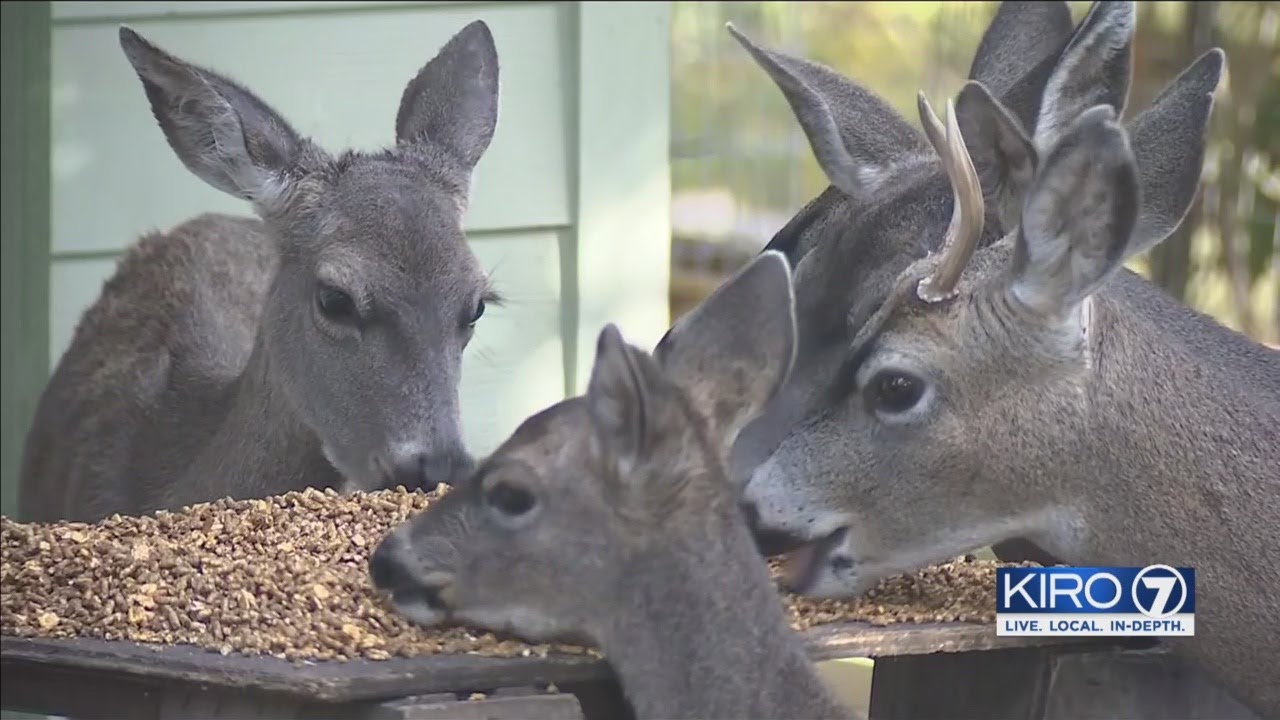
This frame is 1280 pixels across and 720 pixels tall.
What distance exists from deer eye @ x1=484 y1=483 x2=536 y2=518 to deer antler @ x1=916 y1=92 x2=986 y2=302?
998 millimetres

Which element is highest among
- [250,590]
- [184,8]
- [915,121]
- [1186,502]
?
[915,121]

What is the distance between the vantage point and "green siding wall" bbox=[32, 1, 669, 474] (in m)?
6.10

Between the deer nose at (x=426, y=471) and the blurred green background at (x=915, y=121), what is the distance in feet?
18.1

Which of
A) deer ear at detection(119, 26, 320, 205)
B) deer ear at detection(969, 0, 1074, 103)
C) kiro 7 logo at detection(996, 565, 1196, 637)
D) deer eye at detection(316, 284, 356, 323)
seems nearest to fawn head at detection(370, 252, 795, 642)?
kiro 7 logo at detection(996, 565, 1196, 637)

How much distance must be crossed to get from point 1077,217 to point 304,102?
3110mm

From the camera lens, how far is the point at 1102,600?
405 cm

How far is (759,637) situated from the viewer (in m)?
3.41

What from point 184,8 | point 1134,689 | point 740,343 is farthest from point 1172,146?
point 184,8

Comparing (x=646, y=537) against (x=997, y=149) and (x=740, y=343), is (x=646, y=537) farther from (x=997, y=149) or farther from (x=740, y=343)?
(x=997, y=149)

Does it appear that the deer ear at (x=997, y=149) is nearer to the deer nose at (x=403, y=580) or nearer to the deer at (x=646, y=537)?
the deer at (x=646, y=537)

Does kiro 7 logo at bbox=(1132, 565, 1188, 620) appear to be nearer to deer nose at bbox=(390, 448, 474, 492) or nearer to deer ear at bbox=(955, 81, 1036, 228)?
deer ear at bbox=(955, 81, 1036, 228)

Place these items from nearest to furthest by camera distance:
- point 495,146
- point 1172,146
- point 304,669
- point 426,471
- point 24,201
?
point 304,669
point 1172,146
point 426,471
point 24,201
point 495,146

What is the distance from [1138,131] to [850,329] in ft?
2.51

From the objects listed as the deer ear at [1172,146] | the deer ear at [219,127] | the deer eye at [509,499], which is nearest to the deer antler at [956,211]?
the deer ear at [1172,146]
